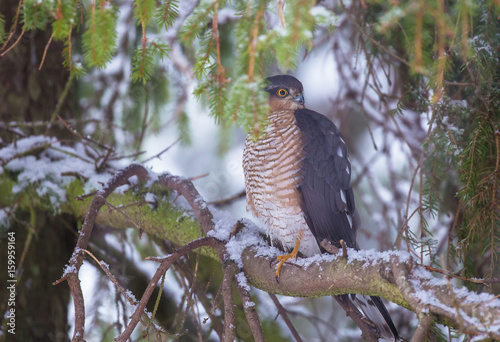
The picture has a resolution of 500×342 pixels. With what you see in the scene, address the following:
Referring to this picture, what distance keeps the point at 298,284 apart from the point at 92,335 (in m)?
2.22

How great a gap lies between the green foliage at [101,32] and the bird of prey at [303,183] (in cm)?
121

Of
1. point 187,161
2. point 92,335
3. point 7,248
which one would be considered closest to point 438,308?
point 92,335

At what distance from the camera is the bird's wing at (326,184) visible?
285cm

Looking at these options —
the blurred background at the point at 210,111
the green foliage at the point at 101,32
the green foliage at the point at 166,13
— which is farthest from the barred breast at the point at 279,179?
the green foliage at the point at 101,32

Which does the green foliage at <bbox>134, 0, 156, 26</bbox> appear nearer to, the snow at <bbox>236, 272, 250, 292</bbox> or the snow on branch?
the snow on branch

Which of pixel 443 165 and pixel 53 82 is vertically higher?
pixel 53 82

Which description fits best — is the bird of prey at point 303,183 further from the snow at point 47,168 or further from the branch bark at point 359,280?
the snow at point 47,168

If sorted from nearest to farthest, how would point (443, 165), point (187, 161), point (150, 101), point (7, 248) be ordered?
point (443, 165)
point (7, 248)
point (150, 101)
point (187, 161)

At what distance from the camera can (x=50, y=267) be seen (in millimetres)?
3781

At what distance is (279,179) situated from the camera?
9.52 feet

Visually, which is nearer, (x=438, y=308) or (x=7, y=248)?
(x=438, y=308)

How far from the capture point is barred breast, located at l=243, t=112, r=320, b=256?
2898 mm

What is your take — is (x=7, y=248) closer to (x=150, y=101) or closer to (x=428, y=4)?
(x=150, y=101)

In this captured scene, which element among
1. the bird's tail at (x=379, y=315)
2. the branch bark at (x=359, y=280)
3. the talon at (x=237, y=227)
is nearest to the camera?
the branch bark at (x=359, y=280)
